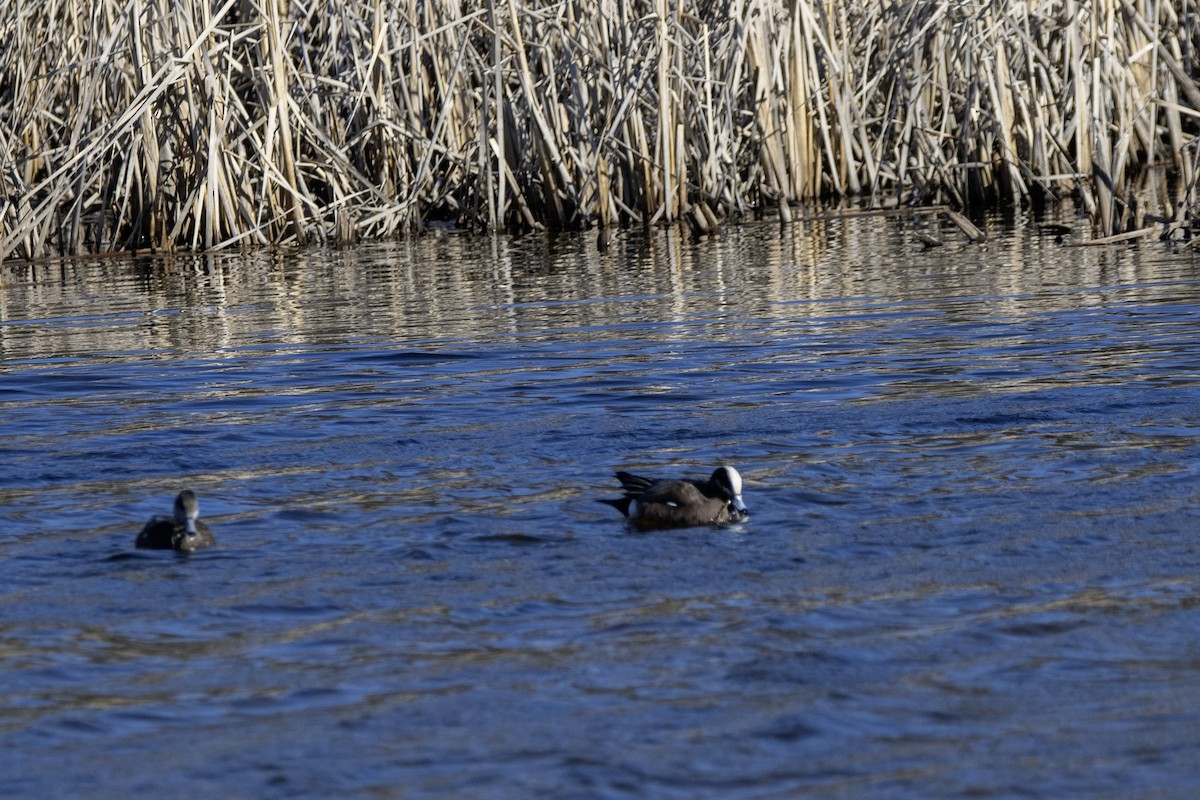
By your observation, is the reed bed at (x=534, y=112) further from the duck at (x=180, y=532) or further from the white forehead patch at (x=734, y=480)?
the duck at (x=180, y=532)

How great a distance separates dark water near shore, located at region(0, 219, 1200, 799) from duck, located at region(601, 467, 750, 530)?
0.32ft

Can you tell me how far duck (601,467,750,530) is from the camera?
5871mm

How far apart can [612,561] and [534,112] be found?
10037mm

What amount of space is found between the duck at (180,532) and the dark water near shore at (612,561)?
0.20 ft

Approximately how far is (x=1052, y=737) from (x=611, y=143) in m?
12.0

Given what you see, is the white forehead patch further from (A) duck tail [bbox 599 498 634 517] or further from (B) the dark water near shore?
(A) duck tail [bbox 599 498 634 517]

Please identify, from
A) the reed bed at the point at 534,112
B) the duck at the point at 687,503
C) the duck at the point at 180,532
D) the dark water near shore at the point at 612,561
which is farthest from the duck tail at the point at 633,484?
the reed bed at the point at 534,112

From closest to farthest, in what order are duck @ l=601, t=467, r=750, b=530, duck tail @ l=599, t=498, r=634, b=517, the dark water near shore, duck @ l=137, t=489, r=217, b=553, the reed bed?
the dark water near shore < duck @ l=137, t=489, r=217, b=553 < duck @ l=601, t=467, r=750, b=530 < duck tail @ l=599, t=498, r=634, b=517 < the reed bed

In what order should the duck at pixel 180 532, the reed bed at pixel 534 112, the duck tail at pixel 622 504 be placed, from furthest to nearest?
the reed bed at pixel 534 112 → the duck tail at pixel 622 504 → the duck at pixel 180 532

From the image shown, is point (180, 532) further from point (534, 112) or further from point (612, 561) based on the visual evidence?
point (534, 112)

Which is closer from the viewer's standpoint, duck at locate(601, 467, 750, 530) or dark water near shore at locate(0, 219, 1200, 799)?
dark water near shore at locate(0, 219, 1200, 799)

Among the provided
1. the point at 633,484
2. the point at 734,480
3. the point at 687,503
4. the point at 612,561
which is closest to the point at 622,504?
the point at 633,484

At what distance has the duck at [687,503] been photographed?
19.3 ft

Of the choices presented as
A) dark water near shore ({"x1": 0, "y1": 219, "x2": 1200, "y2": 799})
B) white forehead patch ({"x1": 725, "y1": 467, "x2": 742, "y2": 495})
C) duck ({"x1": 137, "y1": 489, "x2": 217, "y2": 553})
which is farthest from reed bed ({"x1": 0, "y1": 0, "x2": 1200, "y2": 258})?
duck ({"x1": 137, "y1": 489, "x2": 217, "y2": 553})
